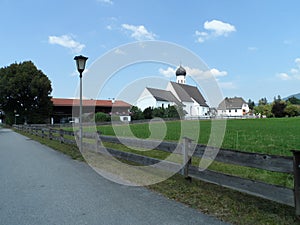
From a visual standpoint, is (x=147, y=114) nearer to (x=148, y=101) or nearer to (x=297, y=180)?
(x=148, y=101)

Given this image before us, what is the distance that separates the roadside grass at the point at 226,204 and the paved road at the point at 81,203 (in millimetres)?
224

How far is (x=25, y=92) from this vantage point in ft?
148

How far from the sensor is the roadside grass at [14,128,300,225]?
10.8 ft


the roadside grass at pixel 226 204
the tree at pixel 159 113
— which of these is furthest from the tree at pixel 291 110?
the roadside grass at pixel 226 204

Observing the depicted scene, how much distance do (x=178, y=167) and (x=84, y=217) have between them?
2.38 m

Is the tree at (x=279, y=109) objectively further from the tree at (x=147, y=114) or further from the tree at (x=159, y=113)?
the tree at (x=147, y=114)

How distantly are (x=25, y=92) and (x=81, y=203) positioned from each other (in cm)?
4665

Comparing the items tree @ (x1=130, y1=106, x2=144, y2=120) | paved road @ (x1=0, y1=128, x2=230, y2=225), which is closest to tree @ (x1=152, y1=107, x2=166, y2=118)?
tree @ (x1=130, y1=106, x2=144, y2=120)

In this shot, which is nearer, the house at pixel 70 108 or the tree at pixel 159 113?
the tree at pixel 159 113

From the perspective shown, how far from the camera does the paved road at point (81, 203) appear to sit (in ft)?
11.1

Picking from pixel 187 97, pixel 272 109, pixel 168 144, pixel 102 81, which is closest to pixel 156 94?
pixel 187 97

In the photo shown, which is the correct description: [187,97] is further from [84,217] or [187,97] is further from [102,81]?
[84,217]

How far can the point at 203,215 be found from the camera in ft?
11.4

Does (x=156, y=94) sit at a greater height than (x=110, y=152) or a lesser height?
greater
